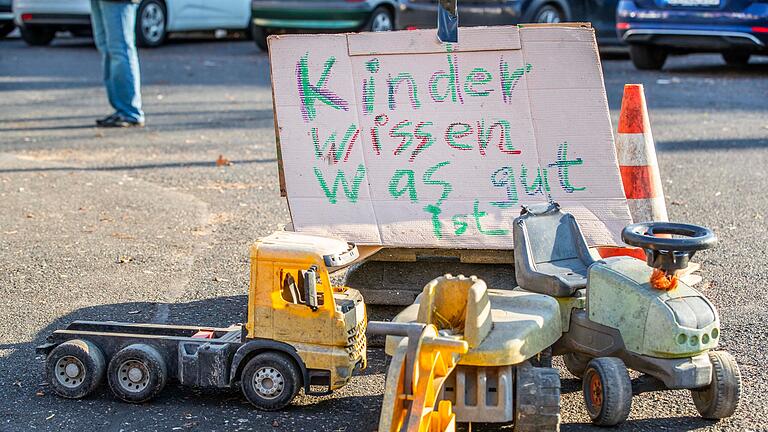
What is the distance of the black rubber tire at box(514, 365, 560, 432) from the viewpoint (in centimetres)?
373

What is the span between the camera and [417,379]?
11.3ft

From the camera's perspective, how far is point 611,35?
627 inches

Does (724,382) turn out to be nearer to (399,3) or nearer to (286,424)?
(286,424)

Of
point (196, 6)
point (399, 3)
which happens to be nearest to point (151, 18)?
point (196, 6)

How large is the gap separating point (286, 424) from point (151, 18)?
1485 centimetres

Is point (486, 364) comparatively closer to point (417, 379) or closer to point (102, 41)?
point (417, 379)

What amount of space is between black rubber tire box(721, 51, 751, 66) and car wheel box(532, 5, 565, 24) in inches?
91.0

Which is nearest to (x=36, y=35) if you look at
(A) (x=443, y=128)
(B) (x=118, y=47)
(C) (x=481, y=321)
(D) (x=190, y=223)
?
(B) (x=118, y=47)

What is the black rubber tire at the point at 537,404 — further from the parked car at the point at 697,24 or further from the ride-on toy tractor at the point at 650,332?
the parked car at the point at 697,24

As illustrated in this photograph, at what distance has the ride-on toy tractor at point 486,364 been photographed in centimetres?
369

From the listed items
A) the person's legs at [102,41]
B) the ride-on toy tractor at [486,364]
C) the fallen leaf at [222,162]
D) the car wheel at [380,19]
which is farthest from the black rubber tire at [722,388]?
the car wheel at [380,19]

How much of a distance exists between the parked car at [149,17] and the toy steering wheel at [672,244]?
47.9 feet

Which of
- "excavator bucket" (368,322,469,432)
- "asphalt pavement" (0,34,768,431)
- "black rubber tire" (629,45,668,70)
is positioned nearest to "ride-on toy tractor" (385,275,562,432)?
"excavator bucket" (368,322,469,432)

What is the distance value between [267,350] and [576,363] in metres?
1.21
